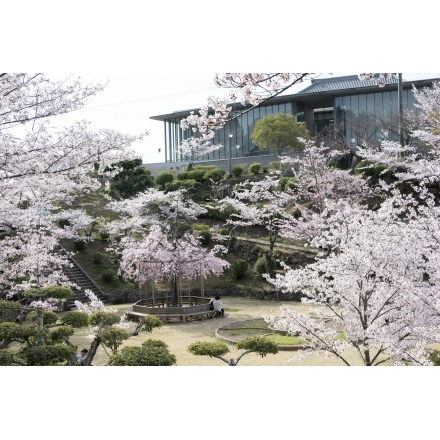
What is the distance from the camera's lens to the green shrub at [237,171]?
19.6ft

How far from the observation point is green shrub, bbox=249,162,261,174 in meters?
6.23

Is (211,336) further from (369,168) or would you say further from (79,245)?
(369,168)

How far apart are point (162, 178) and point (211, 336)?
82.9 inches

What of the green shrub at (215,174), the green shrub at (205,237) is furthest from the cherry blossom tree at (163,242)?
the green shrub at (215,174)

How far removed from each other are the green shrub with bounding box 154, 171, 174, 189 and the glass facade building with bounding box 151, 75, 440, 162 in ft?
1.70

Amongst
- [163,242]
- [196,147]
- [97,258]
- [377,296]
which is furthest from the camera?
[163,242]

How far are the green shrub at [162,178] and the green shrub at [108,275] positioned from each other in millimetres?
1214

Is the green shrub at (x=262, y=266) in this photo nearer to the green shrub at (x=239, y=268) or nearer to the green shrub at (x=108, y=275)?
the green shrub at (x=239, y=268)

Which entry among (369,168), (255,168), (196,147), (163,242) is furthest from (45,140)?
(369,168)

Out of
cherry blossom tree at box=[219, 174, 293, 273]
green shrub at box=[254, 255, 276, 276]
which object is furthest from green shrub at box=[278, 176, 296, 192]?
green shrub at box=[254, 255, 276, 276]

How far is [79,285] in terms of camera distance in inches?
229

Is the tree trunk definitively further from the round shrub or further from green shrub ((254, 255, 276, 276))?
green shrub ((254, 255, 276, 276))
